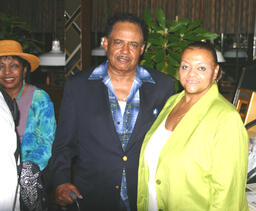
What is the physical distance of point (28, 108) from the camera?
6.78ft

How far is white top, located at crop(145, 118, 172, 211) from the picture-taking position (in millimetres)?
1461

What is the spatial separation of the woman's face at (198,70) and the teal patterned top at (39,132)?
1081mm

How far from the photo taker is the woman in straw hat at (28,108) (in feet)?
6.44

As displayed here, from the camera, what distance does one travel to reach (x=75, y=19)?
5223mm

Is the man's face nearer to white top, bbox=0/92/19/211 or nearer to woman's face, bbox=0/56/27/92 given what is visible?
woman's face, bbox=0/56/27/92

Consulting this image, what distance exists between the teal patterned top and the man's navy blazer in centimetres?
29

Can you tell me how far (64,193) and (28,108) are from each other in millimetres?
777

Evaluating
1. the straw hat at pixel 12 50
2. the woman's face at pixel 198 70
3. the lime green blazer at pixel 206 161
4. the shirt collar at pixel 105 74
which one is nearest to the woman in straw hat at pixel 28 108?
the straw hat at pixel 12 50

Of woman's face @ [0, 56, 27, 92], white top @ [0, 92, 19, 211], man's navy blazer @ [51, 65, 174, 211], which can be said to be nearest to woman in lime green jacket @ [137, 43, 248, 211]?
man's navy blazer @ [51, 65, 174, 211]

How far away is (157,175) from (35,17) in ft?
18.5

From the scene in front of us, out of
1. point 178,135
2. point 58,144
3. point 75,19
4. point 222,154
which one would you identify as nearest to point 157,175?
point 178,135

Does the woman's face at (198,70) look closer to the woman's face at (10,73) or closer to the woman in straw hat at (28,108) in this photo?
the woman in straw hat at (28,108)

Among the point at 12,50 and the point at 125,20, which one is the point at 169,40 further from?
the point at 12,50

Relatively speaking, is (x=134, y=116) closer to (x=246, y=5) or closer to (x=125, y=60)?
(x=125, y=60)
